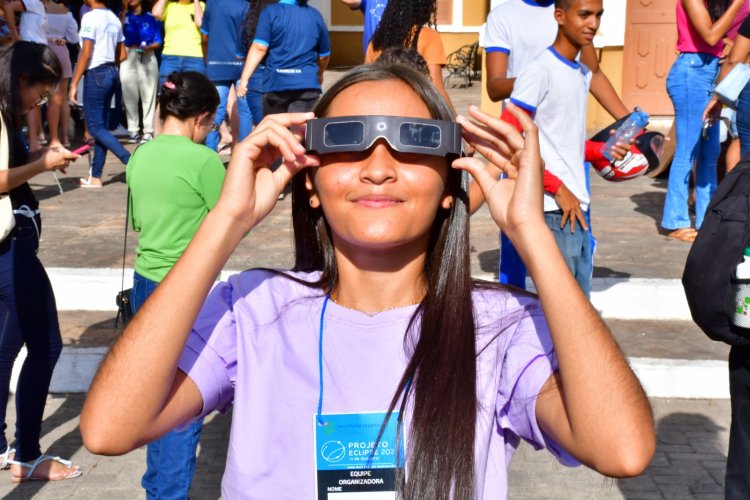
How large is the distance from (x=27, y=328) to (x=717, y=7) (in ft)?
19.5

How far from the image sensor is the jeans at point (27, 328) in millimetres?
4734

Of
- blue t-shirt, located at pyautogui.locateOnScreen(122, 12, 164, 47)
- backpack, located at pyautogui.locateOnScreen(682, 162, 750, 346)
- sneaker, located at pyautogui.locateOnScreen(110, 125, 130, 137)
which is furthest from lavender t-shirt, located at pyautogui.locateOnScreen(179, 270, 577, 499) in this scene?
sneaker, located at pyautogui.locateOnScreen(110, 125, 130, 137)

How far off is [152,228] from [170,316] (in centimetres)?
243

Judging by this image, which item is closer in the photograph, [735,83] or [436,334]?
[436,334]

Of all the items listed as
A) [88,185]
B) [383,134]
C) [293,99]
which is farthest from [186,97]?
[88,185]

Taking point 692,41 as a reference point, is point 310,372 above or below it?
above

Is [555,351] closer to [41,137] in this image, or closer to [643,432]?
[643,432]

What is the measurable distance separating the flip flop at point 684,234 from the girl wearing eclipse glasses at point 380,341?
673cm

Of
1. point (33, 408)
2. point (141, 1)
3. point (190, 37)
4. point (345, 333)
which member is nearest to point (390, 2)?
point (33, 408)

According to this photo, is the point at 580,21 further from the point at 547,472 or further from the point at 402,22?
the point at 547,472

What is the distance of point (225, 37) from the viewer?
10578mm

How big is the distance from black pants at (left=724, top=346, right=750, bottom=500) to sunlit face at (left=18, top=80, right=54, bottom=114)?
3381mm

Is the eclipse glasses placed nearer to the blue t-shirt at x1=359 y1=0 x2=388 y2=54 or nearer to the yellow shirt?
the blue t-shirt at x1=359 y1=0 x2=388 y2=54

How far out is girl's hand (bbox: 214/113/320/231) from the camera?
86.6 inches
